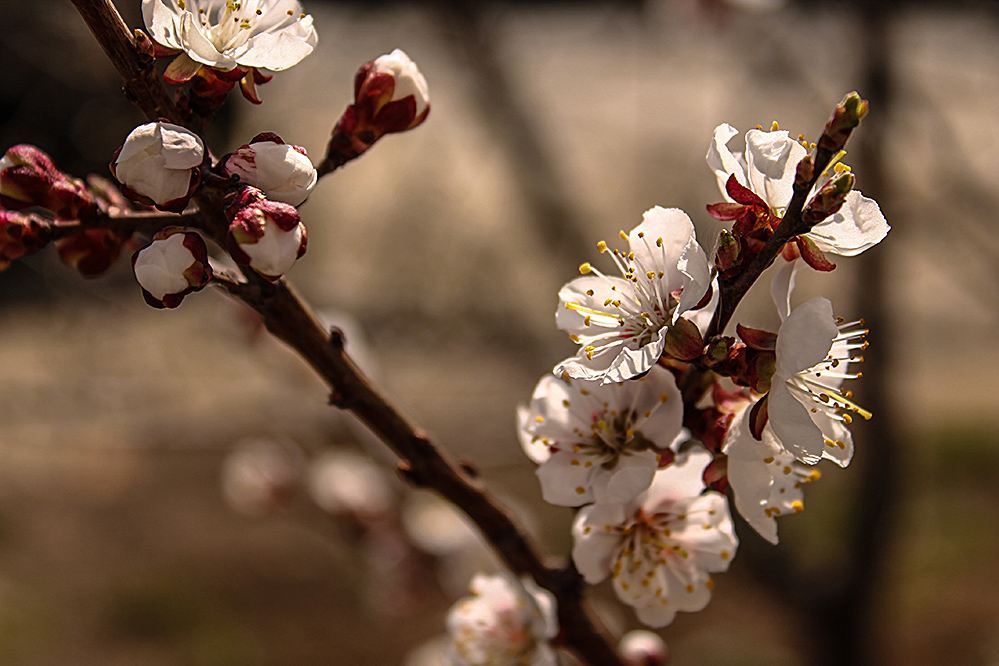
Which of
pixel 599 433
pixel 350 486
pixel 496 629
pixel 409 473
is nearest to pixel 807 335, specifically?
pixel 599 433

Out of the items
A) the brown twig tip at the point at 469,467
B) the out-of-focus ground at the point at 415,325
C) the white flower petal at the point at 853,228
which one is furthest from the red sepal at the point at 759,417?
the out-of-focus ground at the point at 415,325

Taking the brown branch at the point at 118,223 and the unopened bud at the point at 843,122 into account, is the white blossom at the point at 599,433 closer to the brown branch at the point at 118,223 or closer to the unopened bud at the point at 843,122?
the unopened bud at the point at 843,122

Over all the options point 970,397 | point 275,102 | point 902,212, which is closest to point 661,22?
point 902,212

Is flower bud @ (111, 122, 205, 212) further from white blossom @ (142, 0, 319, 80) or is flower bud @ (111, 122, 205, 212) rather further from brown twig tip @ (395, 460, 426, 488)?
brown twig tip @ (395, 460, 426, 488)

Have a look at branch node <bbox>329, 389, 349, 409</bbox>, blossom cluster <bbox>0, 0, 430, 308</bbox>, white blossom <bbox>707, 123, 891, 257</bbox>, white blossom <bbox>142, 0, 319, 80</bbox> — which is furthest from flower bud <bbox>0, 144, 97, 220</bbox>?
white blossom <bbox>707, 123, 891, 257</bbox>

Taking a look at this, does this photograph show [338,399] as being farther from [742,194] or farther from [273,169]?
[742,194]

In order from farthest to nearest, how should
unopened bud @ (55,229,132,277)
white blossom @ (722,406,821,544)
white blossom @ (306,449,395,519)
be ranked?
white blossom @ (306,449,395,519), unopened bud @ (55,229,132,277), white blossom @ (722,406,821,544)
